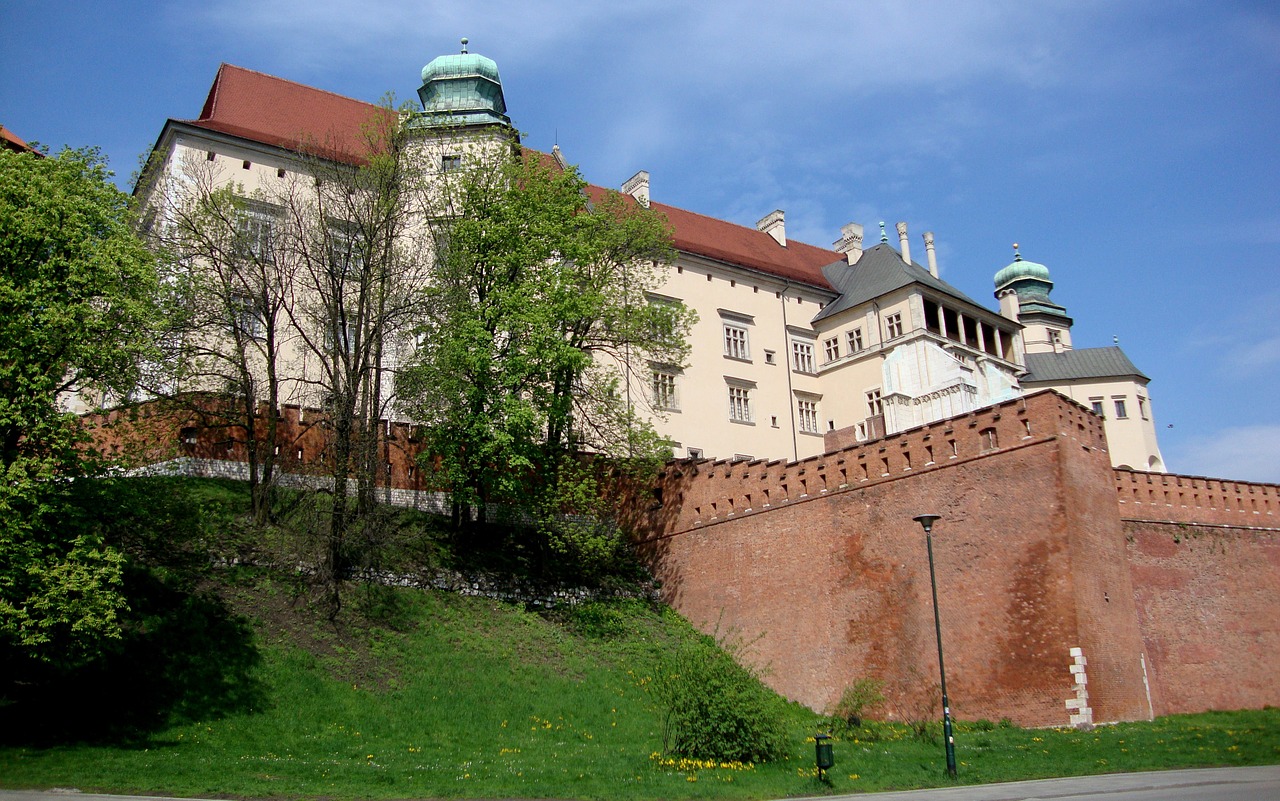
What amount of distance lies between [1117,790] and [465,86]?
32243 millimetres

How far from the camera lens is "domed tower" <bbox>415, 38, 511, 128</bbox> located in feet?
124

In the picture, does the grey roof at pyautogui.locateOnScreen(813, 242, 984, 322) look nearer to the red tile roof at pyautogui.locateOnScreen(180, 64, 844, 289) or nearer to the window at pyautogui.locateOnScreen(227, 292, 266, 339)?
the red tile roof at pyautogui.locateOnScreen(180, 64, 844, 289)

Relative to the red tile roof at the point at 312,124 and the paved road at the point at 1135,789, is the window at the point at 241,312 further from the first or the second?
the paved road at the point at 1135,789

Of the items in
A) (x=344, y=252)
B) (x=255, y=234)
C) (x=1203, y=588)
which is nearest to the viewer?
(x=344, y=252)

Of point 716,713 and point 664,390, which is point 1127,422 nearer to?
point 664,390

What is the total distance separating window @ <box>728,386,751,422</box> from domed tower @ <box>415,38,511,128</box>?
1377 cm

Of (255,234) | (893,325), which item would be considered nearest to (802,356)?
(893,325)

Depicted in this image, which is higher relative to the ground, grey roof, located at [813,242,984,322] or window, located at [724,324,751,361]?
grey roof, located at [813,242,984,322]

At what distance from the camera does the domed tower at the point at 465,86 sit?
124 feet

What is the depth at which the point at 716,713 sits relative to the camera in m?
16.9

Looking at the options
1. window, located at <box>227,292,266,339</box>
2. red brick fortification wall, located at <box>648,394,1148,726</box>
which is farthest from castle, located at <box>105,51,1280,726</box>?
window, located at <box>227,292,266,339</box>

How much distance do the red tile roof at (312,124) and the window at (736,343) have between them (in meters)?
2.82

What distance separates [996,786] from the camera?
15.2 m

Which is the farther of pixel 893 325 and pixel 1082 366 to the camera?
pixel 1082 366
